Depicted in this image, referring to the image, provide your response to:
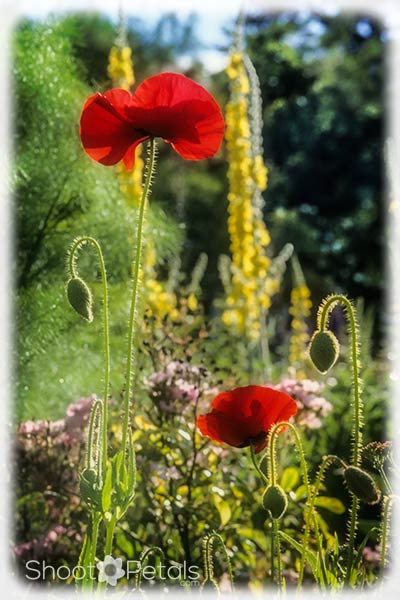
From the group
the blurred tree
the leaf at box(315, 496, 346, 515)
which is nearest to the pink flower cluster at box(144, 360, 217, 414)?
the leaf at box(315, 496, 346, 515)

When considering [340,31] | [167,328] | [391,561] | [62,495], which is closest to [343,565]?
[391,561]

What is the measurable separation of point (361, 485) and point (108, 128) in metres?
0.54

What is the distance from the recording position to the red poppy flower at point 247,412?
1102 mm

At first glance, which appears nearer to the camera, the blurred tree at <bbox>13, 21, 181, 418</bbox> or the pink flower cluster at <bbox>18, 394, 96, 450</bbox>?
the pink flower cluster at <bbox>18, 394, 96, 450</bbox>

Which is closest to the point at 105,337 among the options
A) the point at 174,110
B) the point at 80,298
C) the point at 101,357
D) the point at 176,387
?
the point at 80,298

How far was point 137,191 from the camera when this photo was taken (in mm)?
2658

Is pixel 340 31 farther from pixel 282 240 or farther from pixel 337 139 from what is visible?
pixel 282 240

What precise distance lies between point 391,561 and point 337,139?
21.7ft

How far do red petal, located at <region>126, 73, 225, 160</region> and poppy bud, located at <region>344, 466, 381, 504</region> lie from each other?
439mm

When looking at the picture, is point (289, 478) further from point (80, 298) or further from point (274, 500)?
point (80, 298)

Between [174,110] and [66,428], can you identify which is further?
[66,428]

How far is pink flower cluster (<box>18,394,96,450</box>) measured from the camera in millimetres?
1539

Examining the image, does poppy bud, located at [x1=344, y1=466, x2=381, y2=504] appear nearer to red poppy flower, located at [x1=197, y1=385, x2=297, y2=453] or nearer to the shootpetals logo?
red poppy flower, located at [x1=197, y1=385, x2=297, y2=453]

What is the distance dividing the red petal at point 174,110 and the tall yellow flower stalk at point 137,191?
124 centimetres
